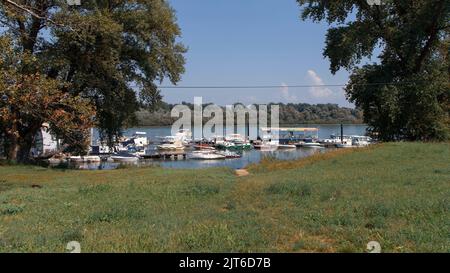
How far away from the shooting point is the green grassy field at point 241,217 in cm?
803

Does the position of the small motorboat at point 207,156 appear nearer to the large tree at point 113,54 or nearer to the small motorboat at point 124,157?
the small motorboat at point 124,157

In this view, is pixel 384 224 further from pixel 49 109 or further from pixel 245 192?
pixel 49 109

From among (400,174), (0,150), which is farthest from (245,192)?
(0,150)

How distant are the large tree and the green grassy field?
752 inches

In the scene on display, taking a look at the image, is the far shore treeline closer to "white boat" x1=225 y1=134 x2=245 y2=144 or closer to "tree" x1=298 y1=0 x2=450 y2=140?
"white boat" x1=225 y1=134 x2=245 y2=144

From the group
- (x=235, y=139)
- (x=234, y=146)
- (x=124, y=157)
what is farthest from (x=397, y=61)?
(x=235, y=139)

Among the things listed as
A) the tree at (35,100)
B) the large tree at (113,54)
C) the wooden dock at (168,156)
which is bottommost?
the wooden dock at (168,156)

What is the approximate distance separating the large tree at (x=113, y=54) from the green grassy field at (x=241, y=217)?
19.1 meters

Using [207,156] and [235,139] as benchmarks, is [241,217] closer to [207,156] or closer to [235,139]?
[207,156]

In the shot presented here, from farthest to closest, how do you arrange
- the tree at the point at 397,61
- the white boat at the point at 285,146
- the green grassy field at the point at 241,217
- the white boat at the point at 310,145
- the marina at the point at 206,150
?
the white boat at the point at 310,145 → the white boat at the point at 285,146 → the marina at the point at 206,150 → the tree at the point at 397,61 → the green grassy field at the point at 241,217

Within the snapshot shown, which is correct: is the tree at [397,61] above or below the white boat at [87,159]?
above

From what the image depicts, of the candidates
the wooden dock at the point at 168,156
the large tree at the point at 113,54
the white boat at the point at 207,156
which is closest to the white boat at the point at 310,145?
the white boat at the point at 207,156

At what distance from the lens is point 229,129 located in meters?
136
